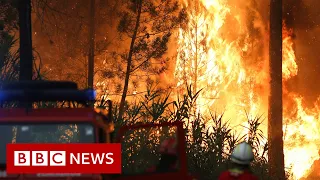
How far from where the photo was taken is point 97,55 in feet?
109

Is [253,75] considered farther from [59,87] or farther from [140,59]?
[59,87]

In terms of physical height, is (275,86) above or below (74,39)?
below

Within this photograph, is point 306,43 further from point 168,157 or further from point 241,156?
point 241,156

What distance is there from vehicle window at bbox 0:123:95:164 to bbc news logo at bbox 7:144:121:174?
0.08 metres

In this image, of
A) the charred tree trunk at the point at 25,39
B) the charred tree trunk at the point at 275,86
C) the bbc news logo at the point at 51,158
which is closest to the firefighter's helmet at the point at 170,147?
the bbc news logo at the point at 51,158

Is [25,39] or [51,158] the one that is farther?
[25,39]

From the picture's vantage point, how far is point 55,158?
8094 mm

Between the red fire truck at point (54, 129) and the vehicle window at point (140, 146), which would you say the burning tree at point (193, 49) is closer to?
the vehicle window at point (140, 146)

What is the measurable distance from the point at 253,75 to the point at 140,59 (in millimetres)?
4495

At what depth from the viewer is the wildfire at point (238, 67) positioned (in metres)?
29.8

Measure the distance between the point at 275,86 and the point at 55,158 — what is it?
54.2 feet

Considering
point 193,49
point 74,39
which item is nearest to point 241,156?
point 74,39

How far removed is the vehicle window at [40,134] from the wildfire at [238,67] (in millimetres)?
20481

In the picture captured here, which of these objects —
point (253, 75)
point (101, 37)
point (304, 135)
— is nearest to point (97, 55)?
point (101, 37)
